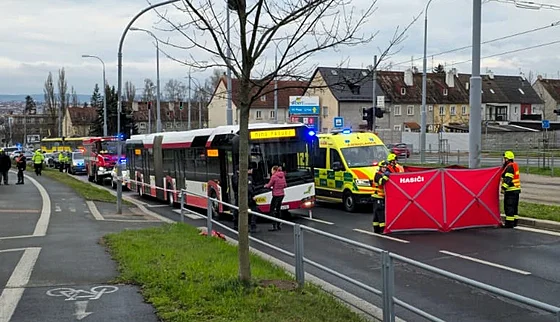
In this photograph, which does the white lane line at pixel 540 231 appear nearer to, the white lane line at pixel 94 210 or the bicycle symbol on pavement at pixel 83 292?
the bicycle symbol on pavement at pixel 83 292

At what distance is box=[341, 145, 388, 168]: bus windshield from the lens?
69.2ft

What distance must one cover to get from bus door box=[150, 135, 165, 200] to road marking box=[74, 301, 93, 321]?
18.9 m

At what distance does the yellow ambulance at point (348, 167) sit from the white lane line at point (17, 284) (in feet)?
35.6

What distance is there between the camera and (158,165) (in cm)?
2683

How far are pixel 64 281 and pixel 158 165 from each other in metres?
18.0

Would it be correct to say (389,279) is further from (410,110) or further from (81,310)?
(410,110)

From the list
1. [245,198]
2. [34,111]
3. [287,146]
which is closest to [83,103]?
[34,111]

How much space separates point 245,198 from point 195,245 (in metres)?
4.23

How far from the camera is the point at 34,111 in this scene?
607 feet

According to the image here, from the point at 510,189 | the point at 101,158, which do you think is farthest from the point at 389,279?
the point at 101,158

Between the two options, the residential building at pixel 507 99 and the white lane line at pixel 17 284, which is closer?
the white lane line at pixel 17 284

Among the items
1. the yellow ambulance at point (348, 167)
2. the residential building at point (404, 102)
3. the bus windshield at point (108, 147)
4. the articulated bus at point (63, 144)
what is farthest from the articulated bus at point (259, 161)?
the residential building at point (404, 102)

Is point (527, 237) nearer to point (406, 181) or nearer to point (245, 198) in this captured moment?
point (406, 181)

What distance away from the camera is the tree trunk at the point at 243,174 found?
7.59m
